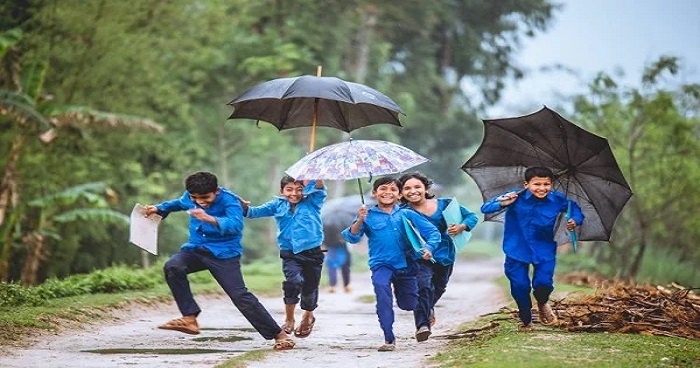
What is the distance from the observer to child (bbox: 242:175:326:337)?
10.9 metres

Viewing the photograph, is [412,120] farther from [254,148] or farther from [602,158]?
[602,158]

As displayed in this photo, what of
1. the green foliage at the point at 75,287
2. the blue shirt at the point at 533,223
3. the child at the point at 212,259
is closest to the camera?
the child at the point at 212,259

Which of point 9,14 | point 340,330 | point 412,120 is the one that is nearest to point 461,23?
point 412,120

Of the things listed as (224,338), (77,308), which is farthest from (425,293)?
(77,308)

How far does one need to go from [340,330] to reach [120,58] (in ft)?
52.4

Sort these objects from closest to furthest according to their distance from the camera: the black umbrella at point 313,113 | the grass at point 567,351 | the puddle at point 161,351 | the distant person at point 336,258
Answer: the grass at point 567,351 → the puddle at point 161,351 → the black umbrella at point 313,113 → the distant person at point 336,258

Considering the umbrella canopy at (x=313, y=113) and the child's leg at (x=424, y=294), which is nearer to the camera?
the child's leg at (x=424, y=294)

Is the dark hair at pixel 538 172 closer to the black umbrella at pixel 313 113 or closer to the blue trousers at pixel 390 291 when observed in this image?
the blue trousers at pixel 390 291

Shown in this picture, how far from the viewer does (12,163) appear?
21422mm

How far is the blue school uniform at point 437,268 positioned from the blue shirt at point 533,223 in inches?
22.7

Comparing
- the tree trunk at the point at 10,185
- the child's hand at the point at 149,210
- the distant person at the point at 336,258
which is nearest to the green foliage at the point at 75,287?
the child's hand at the point at 149,210

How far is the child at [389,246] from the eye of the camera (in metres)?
9.94

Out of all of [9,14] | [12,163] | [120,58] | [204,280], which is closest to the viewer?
[204,280]

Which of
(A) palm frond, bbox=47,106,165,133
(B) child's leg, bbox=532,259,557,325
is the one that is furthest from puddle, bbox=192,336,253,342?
(A) palm frond, bbox=47,106,165,133
